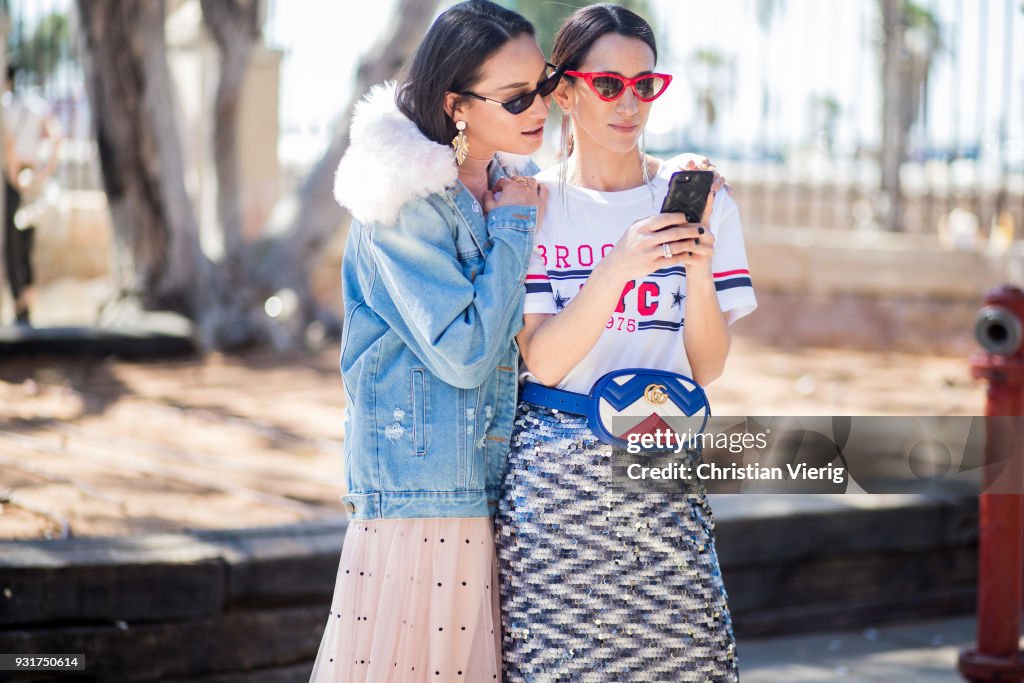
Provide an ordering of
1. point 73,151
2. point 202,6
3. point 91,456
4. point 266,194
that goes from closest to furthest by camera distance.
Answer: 1. point 91,456
2. point 202,6
3. point 266,194
4. point 73,151

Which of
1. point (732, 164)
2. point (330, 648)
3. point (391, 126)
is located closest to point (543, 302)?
point (391, 126)

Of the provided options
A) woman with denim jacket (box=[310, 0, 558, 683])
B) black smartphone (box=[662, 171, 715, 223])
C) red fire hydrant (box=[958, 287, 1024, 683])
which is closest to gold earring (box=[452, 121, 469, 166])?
woman with denim jacket (box=[310, 0, 558, 683])

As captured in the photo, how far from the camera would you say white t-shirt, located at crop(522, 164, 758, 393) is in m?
2.39

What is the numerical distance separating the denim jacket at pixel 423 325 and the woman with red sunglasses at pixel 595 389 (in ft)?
0.29

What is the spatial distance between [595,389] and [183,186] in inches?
276

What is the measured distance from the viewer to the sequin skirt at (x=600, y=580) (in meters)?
2.32

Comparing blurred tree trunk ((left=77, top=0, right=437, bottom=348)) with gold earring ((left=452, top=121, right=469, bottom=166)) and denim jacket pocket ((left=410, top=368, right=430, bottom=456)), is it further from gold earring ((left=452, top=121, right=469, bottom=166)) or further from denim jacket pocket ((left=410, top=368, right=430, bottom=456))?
denim jacket pocket ((left=410, top=368, right=430, bottom=456))

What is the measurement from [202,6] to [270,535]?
238 inches

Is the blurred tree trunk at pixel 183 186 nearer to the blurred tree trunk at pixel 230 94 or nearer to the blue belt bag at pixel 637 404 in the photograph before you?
the blurred tree trunk at pixel 230 94

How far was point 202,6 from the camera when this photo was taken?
29.0 feet

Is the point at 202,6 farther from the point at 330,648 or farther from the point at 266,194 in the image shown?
the point at 330,648

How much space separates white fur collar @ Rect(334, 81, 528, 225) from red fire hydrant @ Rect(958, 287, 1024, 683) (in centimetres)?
215

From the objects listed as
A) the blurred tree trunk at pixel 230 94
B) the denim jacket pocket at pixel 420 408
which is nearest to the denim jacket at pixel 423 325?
the denim jacket pocket at pixel 420 408

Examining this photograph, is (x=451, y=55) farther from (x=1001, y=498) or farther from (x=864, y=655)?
(x=864, y=655)
